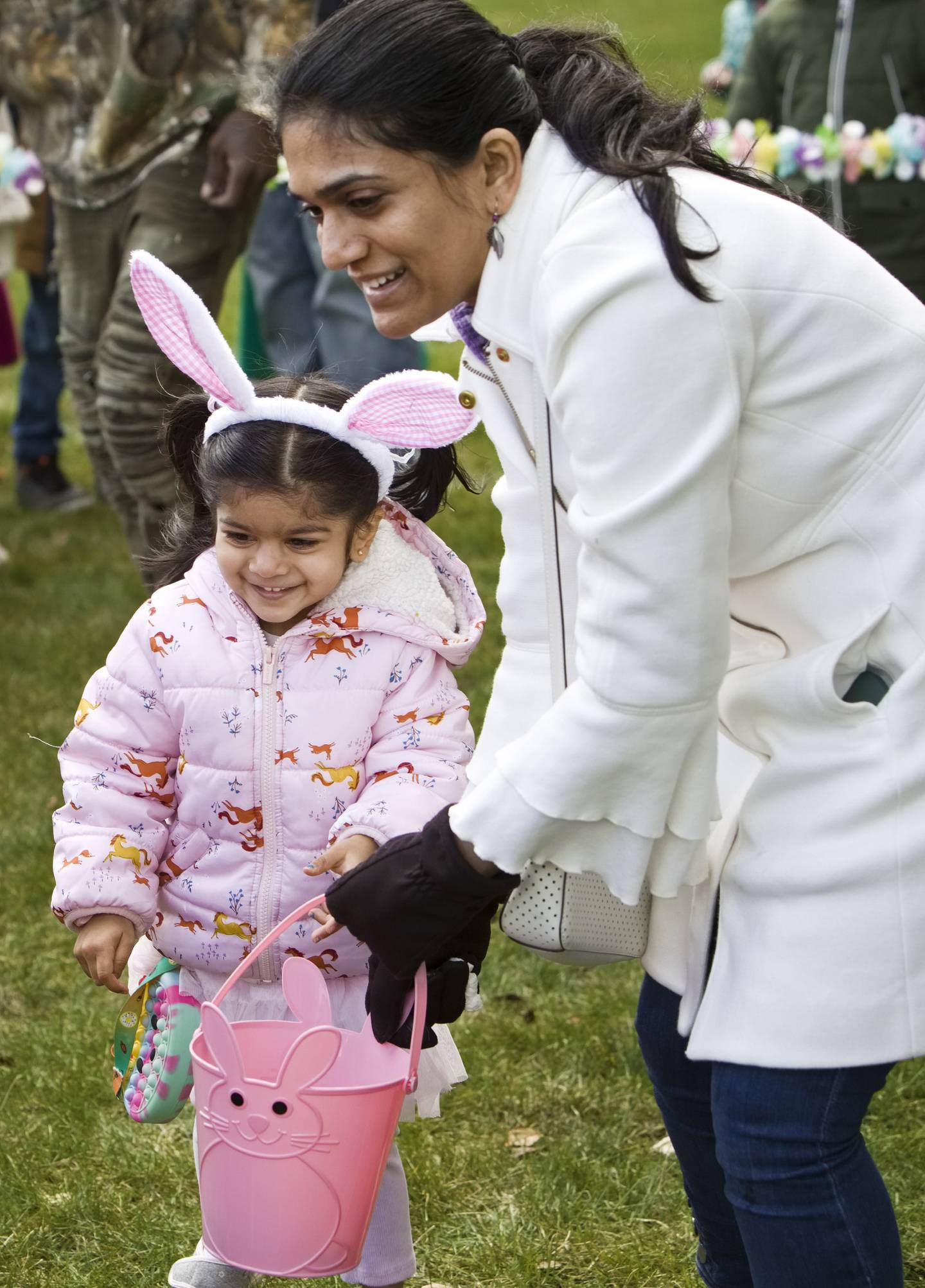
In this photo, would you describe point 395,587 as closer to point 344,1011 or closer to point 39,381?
point 344,1011

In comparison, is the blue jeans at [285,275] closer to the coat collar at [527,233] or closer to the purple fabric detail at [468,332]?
the purple fabric detail at [468,332]

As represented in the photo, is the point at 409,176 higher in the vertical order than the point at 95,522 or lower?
higher

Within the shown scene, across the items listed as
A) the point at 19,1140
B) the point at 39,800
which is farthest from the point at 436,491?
the point at 39,800

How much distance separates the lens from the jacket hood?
239 centimetres

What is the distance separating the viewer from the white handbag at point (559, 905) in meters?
1.92

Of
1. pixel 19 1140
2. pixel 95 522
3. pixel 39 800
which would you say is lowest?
pixel 95 522

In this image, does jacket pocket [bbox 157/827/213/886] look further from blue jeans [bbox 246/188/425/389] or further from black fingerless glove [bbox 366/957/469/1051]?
blue jeans [bbox 246/188/425/389]

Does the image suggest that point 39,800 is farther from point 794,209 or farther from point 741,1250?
point 794,209

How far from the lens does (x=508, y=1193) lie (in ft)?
9.40

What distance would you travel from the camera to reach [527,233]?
180 centimetres

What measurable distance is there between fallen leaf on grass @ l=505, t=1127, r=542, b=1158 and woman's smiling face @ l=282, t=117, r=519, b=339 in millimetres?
1634

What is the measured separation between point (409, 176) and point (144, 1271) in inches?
67.1

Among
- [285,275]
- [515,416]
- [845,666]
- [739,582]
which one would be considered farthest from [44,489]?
[845,666]

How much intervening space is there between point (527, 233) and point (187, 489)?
0.93 metres
